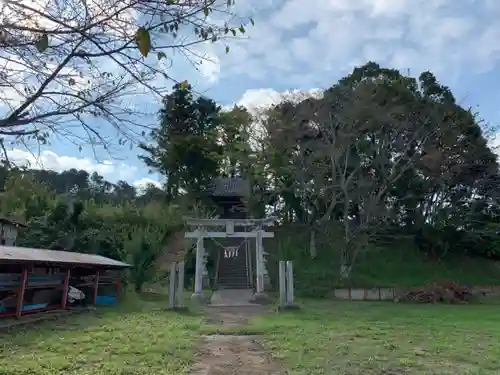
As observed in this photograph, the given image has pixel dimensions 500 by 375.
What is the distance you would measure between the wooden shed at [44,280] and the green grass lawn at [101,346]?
977mm

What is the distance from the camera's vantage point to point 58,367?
520 cm

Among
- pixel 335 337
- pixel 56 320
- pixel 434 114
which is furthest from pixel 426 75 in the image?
pixel 56 320

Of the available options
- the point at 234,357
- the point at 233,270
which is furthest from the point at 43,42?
the point at 233,270

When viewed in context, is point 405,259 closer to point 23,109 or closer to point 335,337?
point 335,337

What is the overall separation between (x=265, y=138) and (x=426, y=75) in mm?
8615

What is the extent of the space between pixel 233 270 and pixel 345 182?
20.6 ft

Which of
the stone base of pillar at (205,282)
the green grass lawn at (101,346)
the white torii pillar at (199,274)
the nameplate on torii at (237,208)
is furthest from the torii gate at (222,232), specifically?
the nameplate on torii at (237,208)

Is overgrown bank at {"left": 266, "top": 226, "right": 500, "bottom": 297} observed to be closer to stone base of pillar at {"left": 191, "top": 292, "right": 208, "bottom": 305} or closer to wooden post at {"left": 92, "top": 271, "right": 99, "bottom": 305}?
stone base of pillar at {"left": 191, "top": 292, "right": 208, "bottom": 305}

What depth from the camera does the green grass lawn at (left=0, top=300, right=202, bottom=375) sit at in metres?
5.22

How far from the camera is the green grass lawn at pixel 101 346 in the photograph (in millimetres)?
5219

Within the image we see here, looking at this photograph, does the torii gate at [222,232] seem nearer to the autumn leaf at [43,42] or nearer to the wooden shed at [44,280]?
the wooden shed at [44,280]

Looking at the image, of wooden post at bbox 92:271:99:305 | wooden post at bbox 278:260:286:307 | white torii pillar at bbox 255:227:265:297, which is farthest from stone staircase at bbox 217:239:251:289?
wooden post at bbox 92:271:99:305

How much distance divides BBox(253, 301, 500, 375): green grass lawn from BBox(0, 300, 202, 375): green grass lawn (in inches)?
55.9

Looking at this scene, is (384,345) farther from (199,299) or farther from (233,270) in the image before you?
(233,270)
